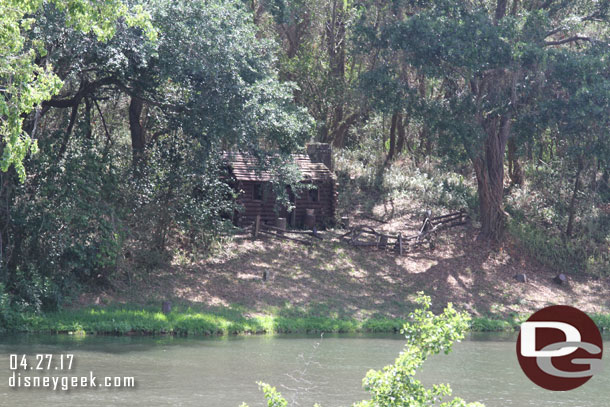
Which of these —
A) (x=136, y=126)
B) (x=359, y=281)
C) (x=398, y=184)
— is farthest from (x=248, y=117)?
(x=398, y=184)

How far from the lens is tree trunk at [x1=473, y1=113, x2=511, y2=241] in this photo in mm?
28656

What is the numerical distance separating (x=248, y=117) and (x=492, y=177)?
1203 cm

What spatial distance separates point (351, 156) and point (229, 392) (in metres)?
24.8

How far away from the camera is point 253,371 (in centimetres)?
1563

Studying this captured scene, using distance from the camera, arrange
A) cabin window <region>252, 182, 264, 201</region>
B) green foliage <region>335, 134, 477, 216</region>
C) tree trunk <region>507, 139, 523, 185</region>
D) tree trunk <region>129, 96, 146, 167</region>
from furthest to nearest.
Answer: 1. tree trunk <region>507, 139, 523, 185</region>
2. green foliage <region>335, 134, 477, 216</region>
3. cabin window <region>252, 182, 264, 201</region>
4. tree trunk <region>129, 96, 146, 167</region>

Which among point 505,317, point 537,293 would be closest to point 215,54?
point 505,317

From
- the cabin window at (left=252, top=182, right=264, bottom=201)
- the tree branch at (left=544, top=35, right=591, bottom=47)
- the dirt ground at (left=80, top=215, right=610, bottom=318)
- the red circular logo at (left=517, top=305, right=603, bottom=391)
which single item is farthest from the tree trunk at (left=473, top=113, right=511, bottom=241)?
the cabin window at (left=252, top=182, right=264, bottom=201)

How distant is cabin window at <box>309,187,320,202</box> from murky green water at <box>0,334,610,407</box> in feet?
35.8

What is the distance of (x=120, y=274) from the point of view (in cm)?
2312

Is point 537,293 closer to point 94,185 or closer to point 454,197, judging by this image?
point 454,197

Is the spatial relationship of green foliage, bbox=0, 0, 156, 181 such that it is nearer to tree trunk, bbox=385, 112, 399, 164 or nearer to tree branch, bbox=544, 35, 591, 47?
tree branch, bbox=544, 35, 591, 47

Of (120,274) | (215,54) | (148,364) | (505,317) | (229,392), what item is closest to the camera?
(229,392)

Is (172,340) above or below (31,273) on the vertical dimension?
below

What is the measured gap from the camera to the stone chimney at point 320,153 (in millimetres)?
32219
